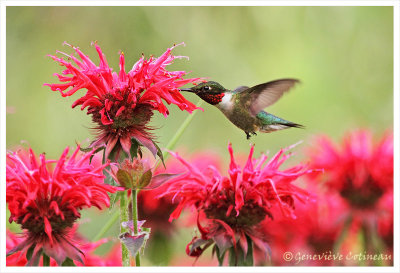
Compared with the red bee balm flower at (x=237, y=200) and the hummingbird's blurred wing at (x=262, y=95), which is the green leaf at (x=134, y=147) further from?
the hummingbird's blurred wing at (x=262, y=95)

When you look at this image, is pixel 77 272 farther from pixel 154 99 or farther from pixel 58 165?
pixel 154 99

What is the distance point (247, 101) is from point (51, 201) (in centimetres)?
61

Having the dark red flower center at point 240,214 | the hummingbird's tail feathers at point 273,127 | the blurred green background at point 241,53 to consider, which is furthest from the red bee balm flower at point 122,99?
the blurred green background at point 241,53

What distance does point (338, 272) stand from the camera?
5.15 feet

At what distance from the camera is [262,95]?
1.60m

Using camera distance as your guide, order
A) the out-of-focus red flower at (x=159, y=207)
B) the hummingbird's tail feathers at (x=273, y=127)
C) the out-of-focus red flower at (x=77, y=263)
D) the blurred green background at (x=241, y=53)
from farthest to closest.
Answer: the blurred green background at (x=241, y=53)
the out-of-focus red flower at (x=159, y=207)
the hummingbird's tail feathers at (x=273, y=127)
the out-of-focus red flower at (x=77, y=263)

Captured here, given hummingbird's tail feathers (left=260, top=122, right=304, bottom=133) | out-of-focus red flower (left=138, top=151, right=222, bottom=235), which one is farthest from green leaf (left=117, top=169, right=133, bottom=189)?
out-of-focus red flower (left=138, top=151, right=222, bottom=235)

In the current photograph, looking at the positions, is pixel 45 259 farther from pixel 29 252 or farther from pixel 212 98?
pixel 212 98

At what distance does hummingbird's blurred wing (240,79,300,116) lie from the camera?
4.94ft

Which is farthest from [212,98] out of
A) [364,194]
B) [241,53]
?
[241,53]

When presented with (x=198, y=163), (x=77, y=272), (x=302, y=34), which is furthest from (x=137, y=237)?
(x=302, y=34)

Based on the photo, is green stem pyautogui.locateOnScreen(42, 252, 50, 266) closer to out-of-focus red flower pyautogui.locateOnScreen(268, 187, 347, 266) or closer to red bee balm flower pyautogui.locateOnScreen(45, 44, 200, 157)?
red bee balm flower pyautogui.locateOnScreen(45, 44, 200, 157)

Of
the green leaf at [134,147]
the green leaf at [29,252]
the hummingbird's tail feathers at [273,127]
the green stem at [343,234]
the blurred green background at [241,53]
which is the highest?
the blurred green background at [241,53]

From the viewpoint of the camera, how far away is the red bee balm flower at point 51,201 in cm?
120
